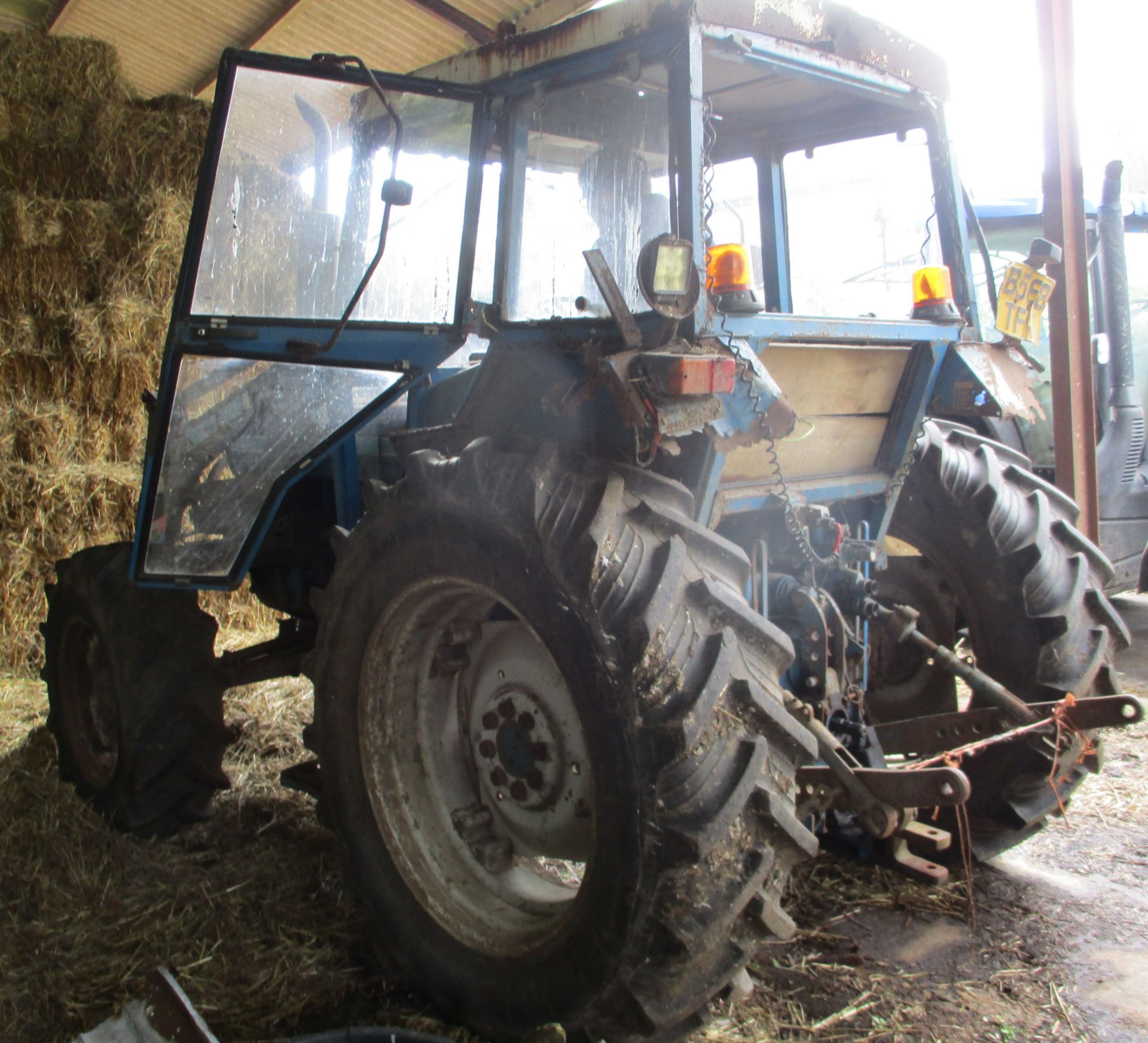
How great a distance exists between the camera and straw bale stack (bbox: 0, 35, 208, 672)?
5582 millimetres

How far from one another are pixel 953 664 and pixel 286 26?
240 inches

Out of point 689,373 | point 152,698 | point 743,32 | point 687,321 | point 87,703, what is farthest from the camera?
point 87,703

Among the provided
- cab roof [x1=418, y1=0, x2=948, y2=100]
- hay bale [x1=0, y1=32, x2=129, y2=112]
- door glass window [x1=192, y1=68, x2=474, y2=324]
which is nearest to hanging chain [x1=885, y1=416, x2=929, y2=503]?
cab roof [x1=418, y1=0, x2=948, y2=100]

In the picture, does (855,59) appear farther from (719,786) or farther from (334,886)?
(334,886)

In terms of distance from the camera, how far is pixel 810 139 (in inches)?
132

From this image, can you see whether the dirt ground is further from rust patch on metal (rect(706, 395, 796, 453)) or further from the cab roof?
the cab roof

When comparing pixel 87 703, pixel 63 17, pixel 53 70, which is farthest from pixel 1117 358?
pixel 63 17

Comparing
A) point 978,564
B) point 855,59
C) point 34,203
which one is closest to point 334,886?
point 978,564

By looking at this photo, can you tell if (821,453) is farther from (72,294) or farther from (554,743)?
(72,294)

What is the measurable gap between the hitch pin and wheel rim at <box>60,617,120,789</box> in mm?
2718

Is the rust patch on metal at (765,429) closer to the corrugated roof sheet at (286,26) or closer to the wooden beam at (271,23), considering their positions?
the corrugated roof sheet at (286,26)

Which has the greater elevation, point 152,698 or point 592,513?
point 592,513

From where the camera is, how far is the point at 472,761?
109 inches

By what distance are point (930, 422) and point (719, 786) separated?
1.85 meters
